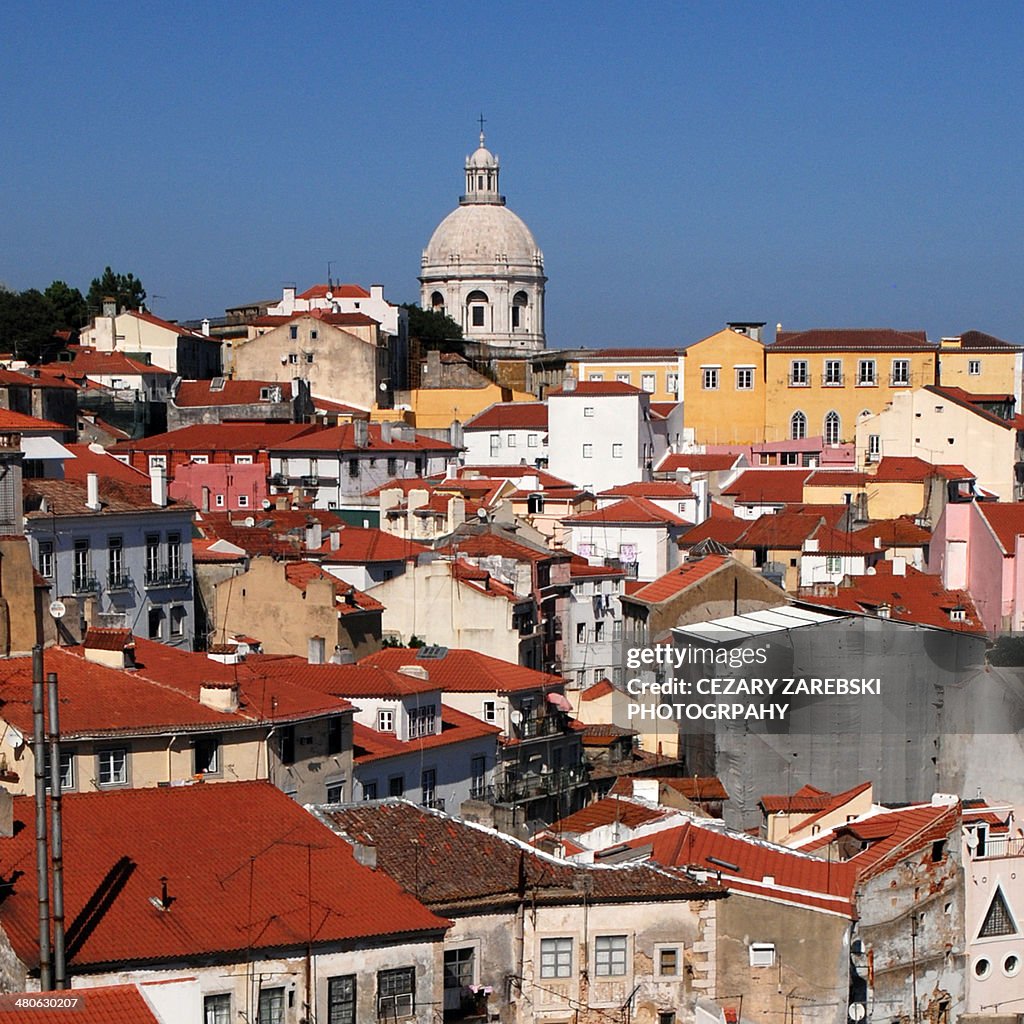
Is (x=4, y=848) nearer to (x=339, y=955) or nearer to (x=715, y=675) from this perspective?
(x=339, y=955)

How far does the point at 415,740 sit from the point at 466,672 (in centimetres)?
609

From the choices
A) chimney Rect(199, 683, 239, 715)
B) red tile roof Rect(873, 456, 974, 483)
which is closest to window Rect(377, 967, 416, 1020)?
chimney Rect(199, 683, 239, 715)

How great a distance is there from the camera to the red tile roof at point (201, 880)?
1916 centimetres

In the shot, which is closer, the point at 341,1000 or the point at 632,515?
the point at 341,1000

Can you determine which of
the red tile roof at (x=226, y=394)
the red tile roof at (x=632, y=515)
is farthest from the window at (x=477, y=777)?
the red tile roof at (x=226, y=394)

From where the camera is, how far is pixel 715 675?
35719 mm

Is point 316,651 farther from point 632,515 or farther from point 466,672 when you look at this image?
point 632,515

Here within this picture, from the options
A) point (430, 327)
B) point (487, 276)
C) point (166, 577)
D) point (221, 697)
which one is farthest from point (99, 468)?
point (487, 276)

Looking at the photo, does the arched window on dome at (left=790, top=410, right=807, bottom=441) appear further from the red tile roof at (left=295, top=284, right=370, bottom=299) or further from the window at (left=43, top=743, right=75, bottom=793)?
the window at (left=43, top=743, right=75, bottom=793)

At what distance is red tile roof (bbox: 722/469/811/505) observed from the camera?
7012 cm

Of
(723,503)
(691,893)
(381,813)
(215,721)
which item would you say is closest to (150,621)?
(215,721)

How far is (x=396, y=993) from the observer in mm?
19953

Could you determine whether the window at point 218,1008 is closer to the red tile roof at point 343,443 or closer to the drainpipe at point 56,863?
the drainpipe at point 56,863

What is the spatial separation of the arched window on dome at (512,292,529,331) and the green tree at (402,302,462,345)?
19882 mm
